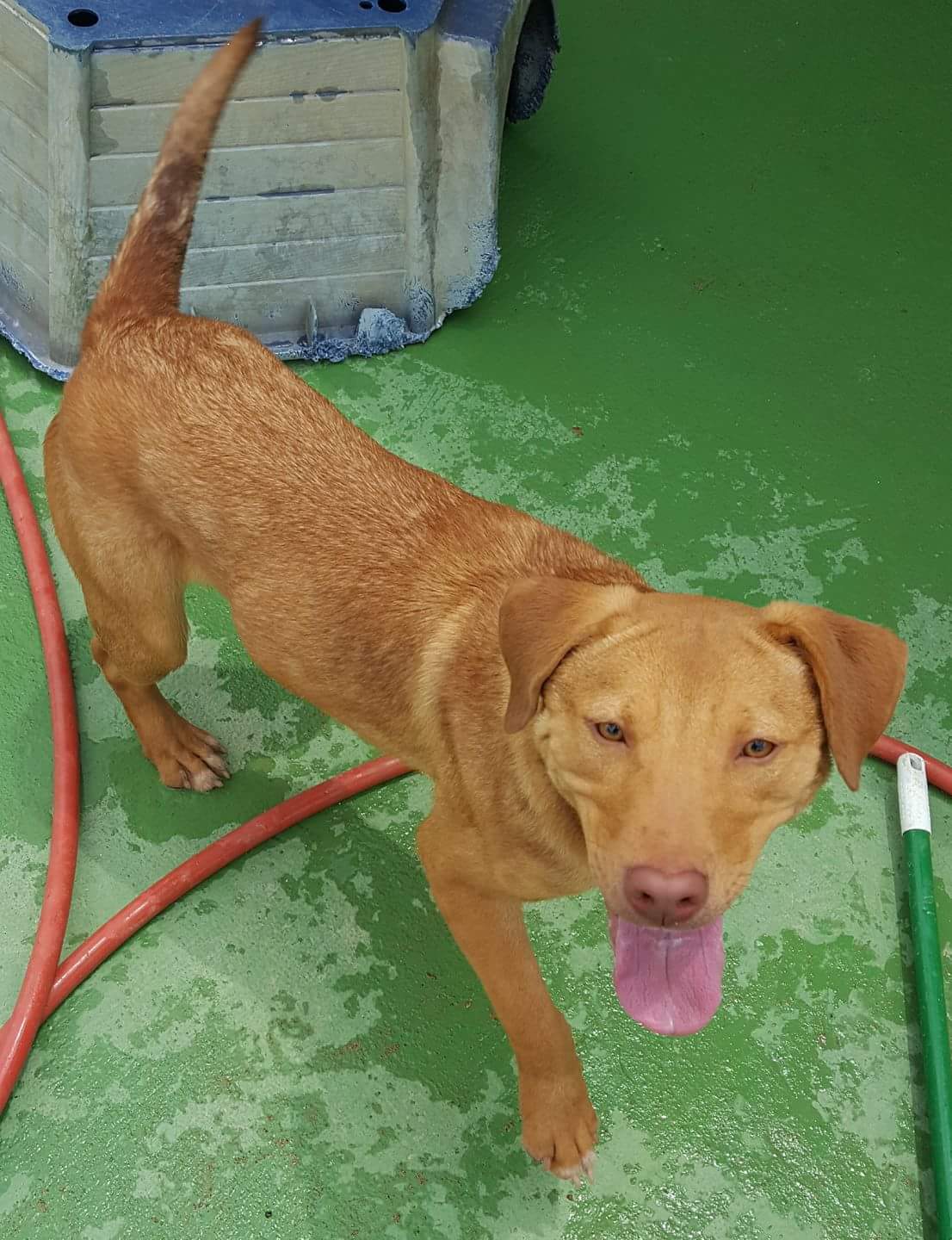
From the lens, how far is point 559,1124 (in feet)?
10.6

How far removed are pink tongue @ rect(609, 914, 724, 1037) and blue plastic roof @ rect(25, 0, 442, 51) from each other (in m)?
3.45

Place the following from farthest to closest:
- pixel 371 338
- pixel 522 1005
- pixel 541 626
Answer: pixel 371 338, pixel 522 1005, pixel 541 626

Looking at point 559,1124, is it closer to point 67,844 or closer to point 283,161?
point 67,844

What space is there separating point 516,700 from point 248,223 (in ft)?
10.1

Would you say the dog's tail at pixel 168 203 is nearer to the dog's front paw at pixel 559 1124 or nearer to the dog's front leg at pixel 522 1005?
the dog's front leg at pixel 522 1005

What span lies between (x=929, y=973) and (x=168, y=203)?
2.98 m

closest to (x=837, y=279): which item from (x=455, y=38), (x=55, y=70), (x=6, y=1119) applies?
(x=455, y=38)

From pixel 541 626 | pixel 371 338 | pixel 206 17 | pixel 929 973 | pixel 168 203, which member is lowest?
pixel 929 973

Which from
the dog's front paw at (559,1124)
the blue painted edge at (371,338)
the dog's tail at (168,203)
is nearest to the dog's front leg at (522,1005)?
the dog's front paw at (559,1124)

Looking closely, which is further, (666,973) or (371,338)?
(371,338)

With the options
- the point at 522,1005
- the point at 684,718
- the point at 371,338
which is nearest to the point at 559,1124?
the point at 522,1005

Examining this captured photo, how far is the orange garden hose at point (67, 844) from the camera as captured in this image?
3420 millimetres

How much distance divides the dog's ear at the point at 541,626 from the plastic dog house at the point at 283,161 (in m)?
2.80

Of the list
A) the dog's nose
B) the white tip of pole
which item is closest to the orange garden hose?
the white tip of pole
